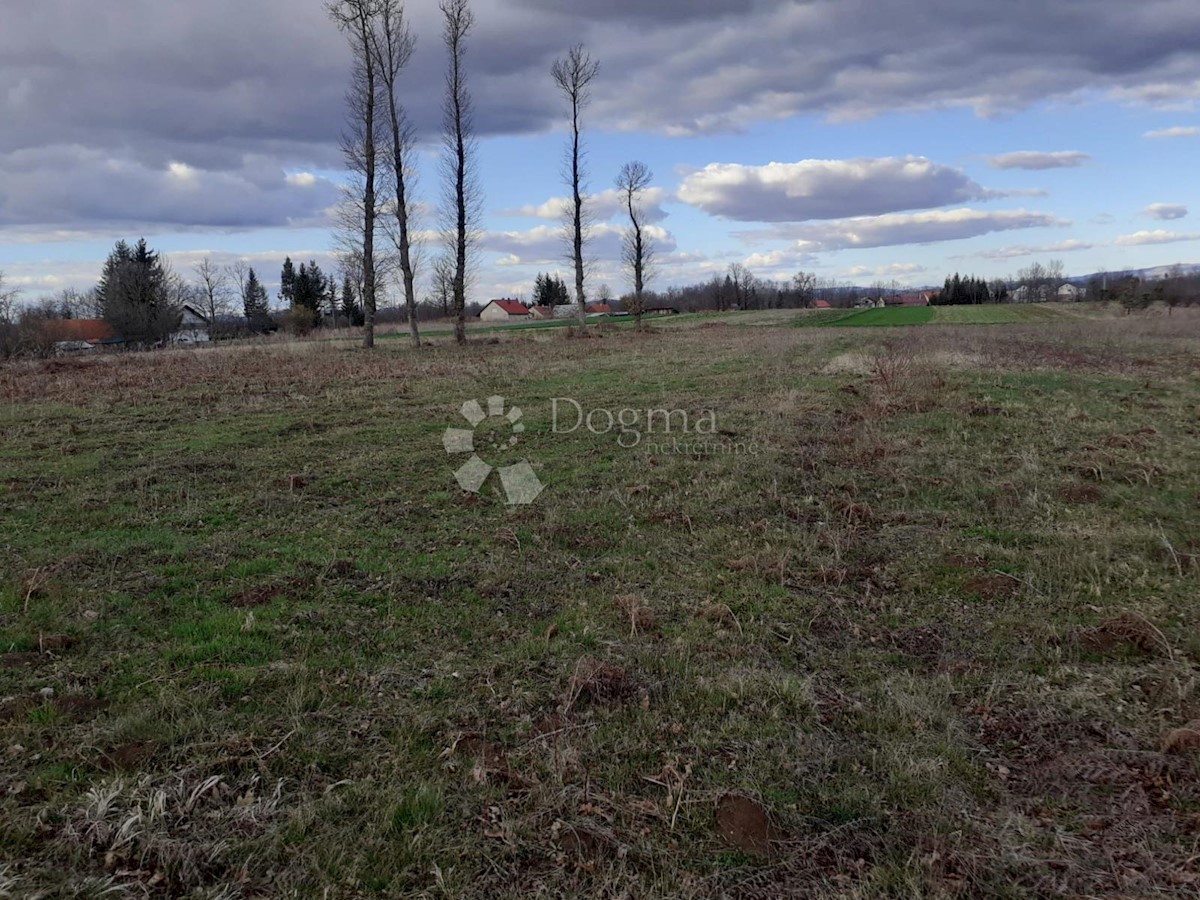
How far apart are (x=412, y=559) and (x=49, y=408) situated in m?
11.5

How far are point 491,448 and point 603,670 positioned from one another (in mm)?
6923

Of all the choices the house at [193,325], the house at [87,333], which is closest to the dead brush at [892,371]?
the house at [87,333]

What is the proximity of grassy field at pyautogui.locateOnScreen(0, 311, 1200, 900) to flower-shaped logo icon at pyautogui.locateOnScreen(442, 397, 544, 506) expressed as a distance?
263 millimetres

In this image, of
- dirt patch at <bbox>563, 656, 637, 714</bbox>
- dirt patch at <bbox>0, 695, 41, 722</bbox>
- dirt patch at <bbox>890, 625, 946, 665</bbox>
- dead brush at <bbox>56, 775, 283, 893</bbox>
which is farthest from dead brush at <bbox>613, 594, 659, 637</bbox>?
dirt patch at <bbox>0, 695, 41, 722</bbox>

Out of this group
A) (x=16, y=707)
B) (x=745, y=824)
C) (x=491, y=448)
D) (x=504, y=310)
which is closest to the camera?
(x=745, y=824)

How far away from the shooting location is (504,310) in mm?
110875

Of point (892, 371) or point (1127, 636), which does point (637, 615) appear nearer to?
point (1127, 636)

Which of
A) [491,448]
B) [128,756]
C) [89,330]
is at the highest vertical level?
[89,330]

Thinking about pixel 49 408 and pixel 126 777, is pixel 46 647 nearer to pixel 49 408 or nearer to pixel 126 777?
pixel 126 777

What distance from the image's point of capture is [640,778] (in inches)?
140

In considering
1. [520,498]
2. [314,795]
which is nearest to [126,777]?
[314,795]

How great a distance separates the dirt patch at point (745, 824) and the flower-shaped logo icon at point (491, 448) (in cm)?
526

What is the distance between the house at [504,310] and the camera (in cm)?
10918

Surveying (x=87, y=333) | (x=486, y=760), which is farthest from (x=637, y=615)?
(x=87, y=333)
